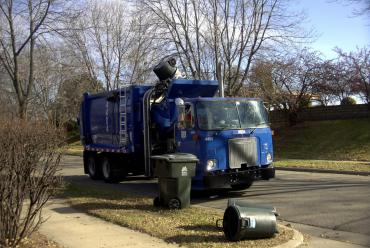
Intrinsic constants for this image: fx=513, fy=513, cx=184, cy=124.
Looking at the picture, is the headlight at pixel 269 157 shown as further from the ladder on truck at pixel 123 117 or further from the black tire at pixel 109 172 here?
the black tire at pixel 109 172

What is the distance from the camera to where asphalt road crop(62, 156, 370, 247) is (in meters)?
8.55

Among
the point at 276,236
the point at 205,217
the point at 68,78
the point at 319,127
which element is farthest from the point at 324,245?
the point at 68,78

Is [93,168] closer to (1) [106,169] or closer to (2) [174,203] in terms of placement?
(1) [106,169]

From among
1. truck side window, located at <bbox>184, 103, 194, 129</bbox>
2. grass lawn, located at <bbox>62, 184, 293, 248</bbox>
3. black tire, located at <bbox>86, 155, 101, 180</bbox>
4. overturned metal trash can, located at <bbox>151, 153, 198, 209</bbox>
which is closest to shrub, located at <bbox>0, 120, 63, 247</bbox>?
grass lawn, located at <bbox>62, 184, 293, 248</bbox>

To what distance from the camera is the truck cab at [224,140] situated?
38.7 feet

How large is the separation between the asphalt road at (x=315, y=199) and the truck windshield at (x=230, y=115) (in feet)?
5.79

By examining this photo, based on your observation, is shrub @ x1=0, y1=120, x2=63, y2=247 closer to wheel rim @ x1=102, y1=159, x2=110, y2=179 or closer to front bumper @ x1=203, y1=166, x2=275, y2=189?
front bumper @ x1=203, y1=166, x2=275, y2=189

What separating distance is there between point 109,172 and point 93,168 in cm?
159

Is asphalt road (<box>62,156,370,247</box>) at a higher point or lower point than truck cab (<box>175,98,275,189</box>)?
lower

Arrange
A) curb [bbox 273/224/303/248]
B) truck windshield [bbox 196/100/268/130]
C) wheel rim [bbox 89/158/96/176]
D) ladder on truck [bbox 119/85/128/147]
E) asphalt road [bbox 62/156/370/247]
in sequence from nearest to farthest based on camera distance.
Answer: curb [bbox 273/224/303/248]
asphalt road [bbox 62/156/370/247]
truck windshield [bbox 196/100/268/130]
ladder on truck [bbox 119/85/128/147]
wheel rim [bbox 89/158/96/176]

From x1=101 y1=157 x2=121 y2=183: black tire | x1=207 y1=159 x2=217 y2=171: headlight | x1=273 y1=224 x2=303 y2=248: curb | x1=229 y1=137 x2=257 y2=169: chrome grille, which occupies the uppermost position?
x1=229 y1=137 x2=257 y2=169: chrome grille

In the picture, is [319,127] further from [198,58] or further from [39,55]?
[39,55]

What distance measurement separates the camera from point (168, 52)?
86.2ft

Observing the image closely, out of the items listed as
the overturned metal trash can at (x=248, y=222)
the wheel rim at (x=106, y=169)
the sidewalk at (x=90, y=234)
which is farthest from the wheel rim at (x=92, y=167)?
the overturned metal trash can at (x=248, y=222)
